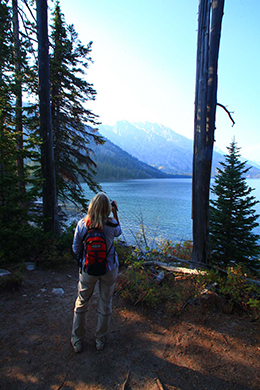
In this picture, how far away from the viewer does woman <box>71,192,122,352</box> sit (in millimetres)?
2617

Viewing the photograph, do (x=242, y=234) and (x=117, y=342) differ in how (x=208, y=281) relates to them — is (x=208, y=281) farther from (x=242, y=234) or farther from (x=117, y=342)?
(x=242, y=234)

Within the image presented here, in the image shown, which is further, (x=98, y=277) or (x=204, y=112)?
(x=204, y=112)

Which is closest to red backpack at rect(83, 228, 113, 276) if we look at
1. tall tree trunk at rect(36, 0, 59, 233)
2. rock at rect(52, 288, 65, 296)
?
rock at rect(52, 288, 65, 296)

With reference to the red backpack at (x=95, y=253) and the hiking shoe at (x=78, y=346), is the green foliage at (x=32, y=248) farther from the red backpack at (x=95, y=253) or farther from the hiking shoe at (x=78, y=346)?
the red backpack at (x=95, y=253)

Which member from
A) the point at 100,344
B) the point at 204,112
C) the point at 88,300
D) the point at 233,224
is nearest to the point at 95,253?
the point at 88,300

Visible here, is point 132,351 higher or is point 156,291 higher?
point 156,291

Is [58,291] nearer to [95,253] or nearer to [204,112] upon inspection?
[95,253]

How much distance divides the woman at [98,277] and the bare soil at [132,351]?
0.22 metres

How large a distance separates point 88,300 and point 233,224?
7458 millimetres

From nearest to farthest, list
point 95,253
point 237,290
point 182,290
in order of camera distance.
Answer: point 95,253
point 237,290
point 182,290

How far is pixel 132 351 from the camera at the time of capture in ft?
8.97

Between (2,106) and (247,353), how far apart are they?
24.0 feet

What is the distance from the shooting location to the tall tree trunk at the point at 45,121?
6285 millimetres

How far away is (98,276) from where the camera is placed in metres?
2.61
